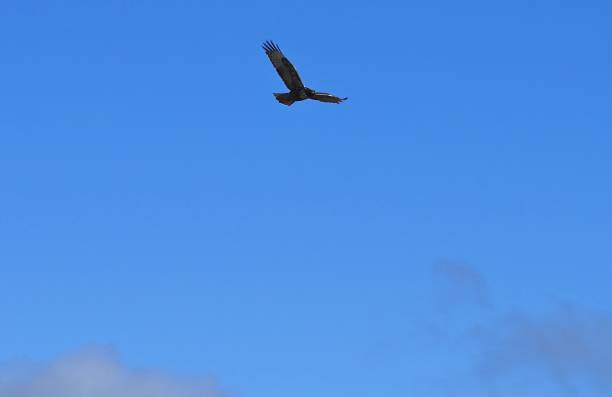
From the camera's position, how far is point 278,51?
89000 mm

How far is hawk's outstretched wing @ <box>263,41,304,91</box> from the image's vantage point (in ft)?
292

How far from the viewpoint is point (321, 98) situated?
89875 mm

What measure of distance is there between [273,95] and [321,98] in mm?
4617

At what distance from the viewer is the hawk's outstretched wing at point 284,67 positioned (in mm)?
89000

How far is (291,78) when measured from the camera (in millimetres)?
89312

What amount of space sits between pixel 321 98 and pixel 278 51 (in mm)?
5493

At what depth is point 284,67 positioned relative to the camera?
89.9 m

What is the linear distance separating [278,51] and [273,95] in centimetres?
445

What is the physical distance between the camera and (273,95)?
3610 inches

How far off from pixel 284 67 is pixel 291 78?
132cm

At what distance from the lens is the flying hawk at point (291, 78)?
292 feet

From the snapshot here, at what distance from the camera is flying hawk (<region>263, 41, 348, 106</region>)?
89.1m
